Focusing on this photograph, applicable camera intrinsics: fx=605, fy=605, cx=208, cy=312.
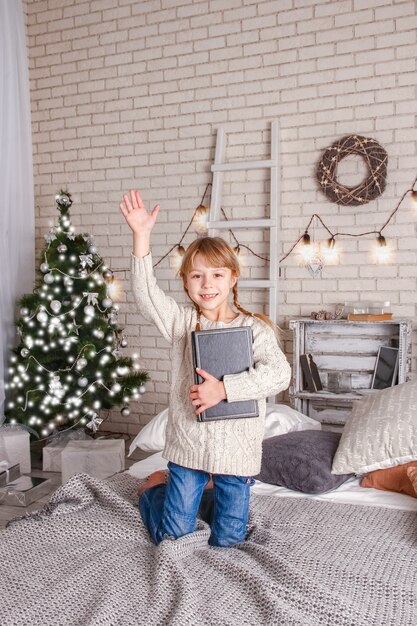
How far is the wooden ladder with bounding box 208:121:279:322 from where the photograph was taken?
3.62m

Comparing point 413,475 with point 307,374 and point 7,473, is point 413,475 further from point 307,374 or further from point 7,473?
point 7,473

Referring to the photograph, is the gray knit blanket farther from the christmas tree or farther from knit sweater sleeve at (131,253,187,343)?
the christmas tree

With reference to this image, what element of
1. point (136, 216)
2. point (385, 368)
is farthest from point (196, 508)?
point (385, 368)

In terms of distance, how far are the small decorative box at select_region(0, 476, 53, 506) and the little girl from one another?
136 cm

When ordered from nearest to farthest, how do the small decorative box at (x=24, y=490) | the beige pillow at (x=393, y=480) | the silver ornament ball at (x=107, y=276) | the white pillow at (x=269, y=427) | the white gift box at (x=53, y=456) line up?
the beige pillow at (x=393, y=480) → the white pillow at (x=269, y=427) → the small decorative box at (x=24, y=490) → the white gift box at (x=53, y=456) → the silver ornament ball at (x=107, y=276)

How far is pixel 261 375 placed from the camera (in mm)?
1741

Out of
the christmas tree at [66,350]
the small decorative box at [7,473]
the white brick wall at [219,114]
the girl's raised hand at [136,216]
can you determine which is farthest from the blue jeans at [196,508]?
the white brick wall at [219,114]

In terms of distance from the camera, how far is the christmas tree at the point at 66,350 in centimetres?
362

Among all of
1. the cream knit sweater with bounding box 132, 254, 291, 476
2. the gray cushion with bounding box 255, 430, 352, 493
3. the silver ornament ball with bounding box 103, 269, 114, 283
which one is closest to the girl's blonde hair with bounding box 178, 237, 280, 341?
the cream knit sweater with bounding box 132, 254, 291, 476

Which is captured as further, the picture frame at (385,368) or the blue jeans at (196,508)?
the picture frame at (385,368)

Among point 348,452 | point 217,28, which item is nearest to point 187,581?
point 348,452

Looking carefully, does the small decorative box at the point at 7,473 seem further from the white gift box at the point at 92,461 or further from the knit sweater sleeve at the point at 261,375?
the knit sweater sleeve at the point at 261,375

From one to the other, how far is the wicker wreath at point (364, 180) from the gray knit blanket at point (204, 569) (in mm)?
1969

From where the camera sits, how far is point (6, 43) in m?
4.12
